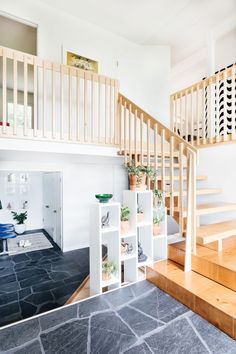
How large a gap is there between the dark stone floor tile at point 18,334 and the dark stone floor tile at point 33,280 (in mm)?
1558

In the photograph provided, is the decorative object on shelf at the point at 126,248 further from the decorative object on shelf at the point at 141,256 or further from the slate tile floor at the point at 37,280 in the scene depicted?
the slate tile floor at the point at 37,280

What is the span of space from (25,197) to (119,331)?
20.0 ft

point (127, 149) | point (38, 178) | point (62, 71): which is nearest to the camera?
point (62, 71)

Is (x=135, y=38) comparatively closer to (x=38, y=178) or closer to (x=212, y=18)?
(x=212, y=18)

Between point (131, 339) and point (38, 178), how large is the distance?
20.7 ft

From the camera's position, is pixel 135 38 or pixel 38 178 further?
pixel 38 178

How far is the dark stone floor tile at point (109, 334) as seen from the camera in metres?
1.56

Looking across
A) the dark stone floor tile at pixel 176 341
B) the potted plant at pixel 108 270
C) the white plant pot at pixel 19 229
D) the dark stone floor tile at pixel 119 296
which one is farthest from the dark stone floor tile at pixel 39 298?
the white plant pot at pixel 19 229

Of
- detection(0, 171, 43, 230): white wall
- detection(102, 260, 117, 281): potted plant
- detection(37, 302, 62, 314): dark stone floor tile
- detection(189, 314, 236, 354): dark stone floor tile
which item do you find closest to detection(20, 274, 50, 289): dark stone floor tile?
detection(37, 302, 62, 314): dark stone floor tile

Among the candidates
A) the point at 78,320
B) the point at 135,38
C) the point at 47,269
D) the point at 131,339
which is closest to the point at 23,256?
the point at 47,269

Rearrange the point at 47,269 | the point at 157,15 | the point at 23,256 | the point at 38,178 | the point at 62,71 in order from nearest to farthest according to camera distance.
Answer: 1. the point at 62,71
2. the point at 47,269
3. the point at 157,15
4. the point at 23,256
5. the point at 38,178

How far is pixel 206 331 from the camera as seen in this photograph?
1682mm

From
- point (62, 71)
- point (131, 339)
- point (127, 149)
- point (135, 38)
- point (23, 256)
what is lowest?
point (23, 256)

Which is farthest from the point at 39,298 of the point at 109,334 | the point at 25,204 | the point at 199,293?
the point at 25,204
